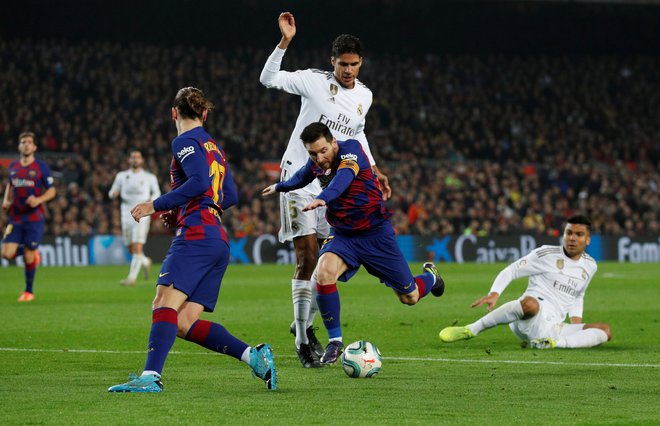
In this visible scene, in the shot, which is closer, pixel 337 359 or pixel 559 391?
pixel 559 391

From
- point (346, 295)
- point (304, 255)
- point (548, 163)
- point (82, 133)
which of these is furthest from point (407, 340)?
point (548, 163)

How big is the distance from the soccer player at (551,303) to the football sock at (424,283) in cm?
66

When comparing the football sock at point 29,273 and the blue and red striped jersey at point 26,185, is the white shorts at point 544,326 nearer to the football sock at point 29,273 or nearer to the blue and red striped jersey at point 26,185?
the blue and red striped jersey at point 26,185

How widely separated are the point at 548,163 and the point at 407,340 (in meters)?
28.5

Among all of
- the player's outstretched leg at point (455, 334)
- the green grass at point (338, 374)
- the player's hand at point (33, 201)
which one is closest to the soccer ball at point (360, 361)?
the green grass at point (338, 374)

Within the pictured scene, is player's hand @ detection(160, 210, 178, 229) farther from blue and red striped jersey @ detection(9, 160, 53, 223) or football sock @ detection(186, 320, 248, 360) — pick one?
blue and red striped jersey @ detection(9, 160, 53, 223)

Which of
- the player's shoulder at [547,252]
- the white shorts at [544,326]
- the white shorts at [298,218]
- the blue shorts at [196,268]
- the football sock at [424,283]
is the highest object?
the white shorts at [298,218]

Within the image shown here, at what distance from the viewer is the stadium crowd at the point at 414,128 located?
101ft

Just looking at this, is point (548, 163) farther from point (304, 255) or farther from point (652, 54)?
point (304, 255)

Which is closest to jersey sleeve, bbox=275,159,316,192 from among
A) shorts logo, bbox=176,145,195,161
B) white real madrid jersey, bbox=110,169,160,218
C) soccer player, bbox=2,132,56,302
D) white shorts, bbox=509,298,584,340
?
shorts logo, bbox=176,145,195,161

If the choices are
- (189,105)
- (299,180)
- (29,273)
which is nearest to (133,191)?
(29,273)

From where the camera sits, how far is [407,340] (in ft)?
33.4

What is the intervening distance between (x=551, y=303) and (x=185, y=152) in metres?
4.48

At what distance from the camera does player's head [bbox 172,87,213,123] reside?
22.1 feet
